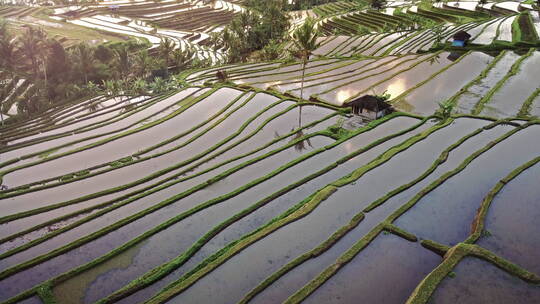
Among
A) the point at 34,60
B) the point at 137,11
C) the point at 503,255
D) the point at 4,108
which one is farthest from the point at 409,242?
the point at 137,11

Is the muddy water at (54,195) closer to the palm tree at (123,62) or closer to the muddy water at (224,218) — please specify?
the muddy water at (224,218)

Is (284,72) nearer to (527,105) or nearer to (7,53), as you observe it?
(527,105)

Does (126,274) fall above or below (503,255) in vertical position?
below

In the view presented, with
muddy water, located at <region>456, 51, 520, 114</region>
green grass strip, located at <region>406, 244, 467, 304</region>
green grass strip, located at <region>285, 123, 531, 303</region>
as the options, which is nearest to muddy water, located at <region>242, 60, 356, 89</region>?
muddy water, located at <region>456, 51, 520, 114</region>

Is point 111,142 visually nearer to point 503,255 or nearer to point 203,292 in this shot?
point 203,292

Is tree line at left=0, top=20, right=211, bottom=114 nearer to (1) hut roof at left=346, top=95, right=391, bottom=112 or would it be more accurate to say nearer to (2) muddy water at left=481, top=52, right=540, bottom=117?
(1) hut roof at left=346, top=95, right=391, bottom=112

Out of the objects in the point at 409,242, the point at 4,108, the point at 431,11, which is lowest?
the point at 4,108
